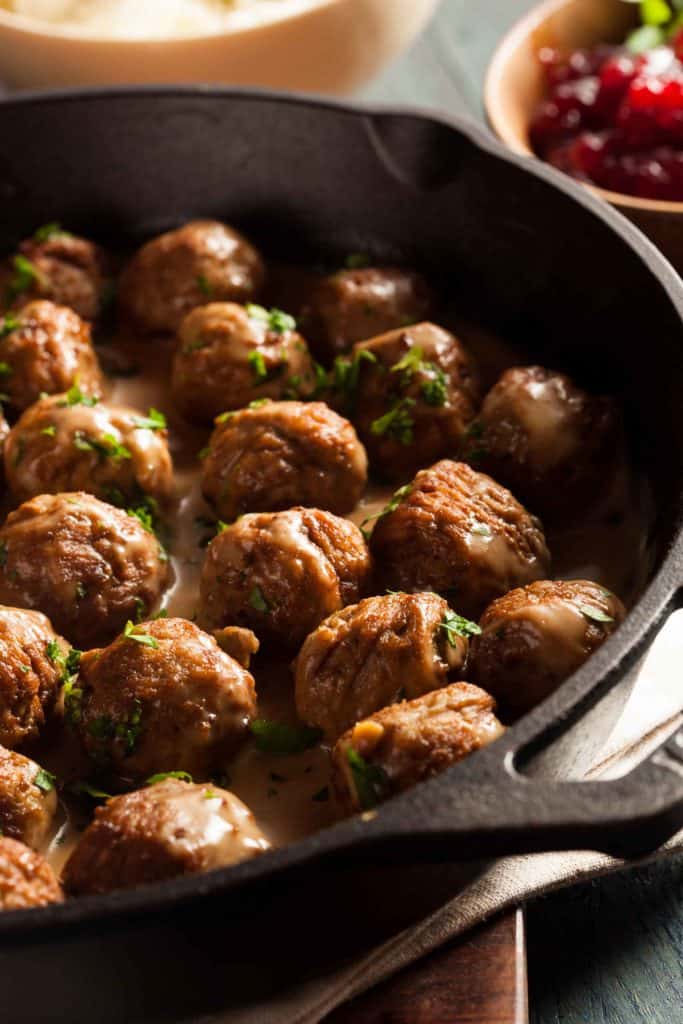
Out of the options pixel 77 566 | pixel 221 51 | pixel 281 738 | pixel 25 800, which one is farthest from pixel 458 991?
pixel 221 51

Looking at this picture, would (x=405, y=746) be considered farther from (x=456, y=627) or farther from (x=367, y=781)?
(x=456, y=627)

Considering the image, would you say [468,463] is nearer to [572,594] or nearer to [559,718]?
[572,594]

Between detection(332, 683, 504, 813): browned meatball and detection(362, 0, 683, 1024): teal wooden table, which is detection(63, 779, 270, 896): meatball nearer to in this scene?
detection(332, 683, 504, 813): browned meatball

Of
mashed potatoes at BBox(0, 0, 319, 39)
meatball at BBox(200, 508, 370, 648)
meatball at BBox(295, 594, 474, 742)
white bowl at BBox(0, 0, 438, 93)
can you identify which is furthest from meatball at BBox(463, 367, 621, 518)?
mashed potatoes at BBox(0, 0, 319, 39)

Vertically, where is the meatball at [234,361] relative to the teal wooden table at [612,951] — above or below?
above

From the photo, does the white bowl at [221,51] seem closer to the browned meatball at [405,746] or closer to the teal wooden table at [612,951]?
the browned meatball at [405,746]

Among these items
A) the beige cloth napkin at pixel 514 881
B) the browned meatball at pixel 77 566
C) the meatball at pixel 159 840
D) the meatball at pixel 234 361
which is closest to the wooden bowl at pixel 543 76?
the meatball at pixel 234 361
